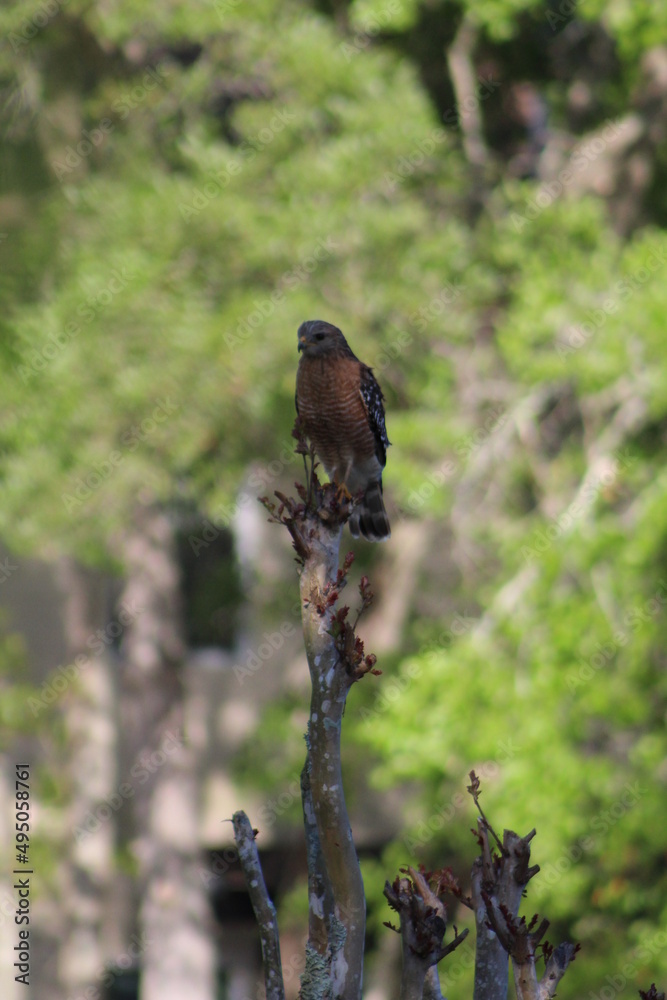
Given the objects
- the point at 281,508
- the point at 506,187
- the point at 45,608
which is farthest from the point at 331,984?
the point at 45,608

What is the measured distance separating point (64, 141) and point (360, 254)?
2.61 metres

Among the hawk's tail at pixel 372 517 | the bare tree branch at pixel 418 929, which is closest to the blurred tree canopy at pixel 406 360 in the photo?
the hawk's tail at pixel 372 517

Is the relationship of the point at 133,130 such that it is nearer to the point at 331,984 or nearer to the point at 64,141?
the point at 64,141

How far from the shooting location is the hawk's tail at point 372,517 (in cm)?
546

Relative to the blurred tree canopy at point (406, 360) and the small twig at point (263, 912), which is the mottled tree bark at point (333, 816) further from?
the blurred tree canopy at point (406, 360)

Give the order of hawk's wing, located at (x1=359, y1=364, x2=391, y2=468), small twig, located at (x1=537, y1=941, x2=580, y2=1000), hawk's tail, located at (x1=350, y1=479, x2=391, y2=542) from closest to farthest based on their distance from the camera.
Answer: small twig, located at (x1=537, y1=941, x2=580, y2=1000) → hawk's wing, located at (x1=359, y1=364, x2=391, y2=468) → hawk's tail, located at (x1=350, y1=479, x2=391, y2=542)

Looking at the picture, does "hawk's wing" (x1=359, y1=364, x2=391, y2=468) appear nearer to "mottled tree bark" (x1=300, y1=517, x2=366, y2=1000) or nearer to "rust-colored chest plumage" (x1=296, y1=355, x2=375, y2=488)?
"rust-colored chest plumage" (x1=296, y1=355, x2=375, y2=488)

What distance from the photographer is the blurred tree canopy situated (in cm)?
817

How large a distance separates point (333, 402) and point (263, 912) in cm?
280

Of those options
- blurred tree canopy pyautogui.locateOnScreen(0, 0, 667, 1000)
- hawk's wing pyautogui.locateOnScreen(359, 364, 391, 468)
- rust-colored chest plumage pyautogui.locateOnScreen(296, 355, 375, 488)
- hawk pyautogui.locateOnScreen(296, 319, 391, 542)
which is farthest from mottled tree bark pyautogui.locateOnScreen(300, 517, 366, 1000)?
blurred tree canopy pyautogui.locateOnScreen(0, 0, 667, 1000)

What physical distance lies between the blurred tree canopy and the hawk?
2769 millimetres

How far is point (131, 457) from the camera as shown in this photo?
897cm

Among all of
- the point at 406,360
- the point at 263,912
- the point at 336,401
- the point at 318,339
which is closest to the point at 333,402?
the point at 336,401

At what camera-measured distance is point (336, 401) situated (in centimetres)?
512
